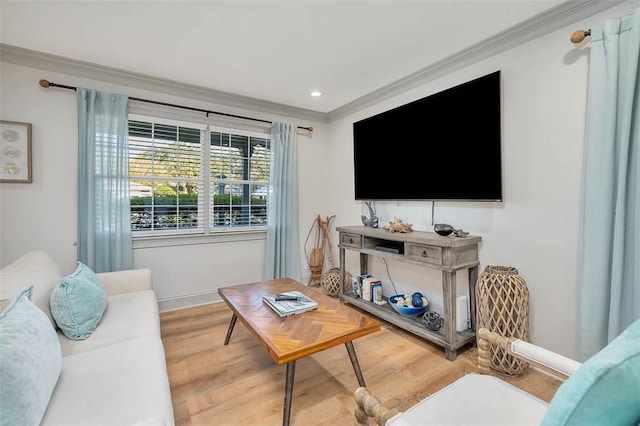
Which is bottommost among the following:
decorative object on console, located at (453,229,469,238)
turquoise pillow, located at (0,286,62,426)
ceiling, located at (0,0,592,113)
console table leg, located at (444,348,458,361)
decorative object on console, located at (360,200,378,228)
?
console table leg, located at (444,348,458,361)

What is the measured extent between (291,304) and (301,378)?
50 centimetres

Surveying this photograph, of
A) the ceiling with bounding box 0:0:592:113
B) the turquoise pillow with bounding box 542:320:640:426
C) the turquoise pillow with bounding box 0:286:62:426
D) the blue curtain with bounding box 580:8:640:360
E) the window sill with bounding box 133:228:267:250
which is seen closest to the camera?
the turquoise pillow with bounding box 542:320:640:426

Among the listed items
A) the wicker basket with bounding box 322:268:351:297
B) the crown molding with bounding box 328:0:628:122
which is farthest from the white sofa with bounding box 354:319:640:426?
the wicker basket with bounding box 322:268:351:297

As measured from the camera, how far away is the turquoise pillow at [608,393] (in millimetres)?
599

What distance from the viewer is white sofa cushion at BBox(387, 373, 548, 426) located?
997mm

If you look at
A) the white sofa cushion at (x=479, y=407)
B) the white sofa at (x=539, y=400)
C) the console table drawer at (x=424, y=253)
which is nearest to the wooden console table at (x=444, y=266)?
the console table drawer at (x=424, y=253)

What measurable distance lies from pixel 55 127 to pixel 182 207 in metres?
1.26

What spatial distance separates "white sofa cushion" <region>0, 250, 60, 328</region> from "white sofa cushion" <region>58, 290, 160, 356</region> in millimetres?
231

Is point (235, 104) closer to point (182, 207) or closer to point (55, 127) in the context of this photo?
point (182, 207)

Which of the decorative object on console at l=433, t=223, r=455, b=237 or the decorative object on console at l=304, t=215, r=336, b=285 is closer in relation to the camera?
the decorative object on console at l=433, t=223, r=455, b=237

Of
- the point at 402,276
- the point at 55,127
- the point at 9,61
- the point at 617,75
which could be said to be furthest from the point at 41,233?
the point at 617,75

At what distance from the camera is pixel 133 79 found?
284 centimetres

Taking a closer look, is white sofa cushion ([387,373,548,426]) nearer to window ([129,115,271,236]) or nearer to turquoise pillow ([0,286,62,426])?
turquoise pillow ([0,286,62,426])

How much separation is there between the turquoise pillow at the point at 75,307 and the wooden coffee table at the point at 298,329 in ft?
2.66
